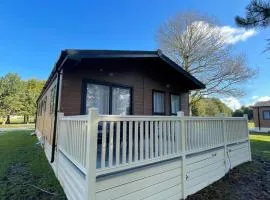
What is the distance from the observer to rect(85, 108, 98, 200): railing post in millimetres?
2756

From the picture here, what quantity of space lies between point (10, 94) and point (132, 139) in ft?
113

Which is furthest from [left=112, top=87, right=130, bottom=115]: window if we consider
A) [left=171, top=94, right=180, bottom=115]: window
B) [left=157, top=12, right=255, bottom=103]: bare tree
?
[left=157, top=12, right=255, bottom=103]: bare tree

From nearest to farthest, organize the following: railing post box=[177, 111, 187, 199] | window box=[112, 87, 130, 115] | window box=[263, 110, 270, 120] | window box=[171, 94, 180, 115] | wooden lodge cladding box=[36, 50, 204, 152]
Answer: railing post box=[177, 111, 187, 199] → wooden lodge cladding box=[36, 50, 204, 152] → window box=[112, 87, 130, 115] → window box=[171, 94, 180, 115] → window box=[263, 110, 270, 120]

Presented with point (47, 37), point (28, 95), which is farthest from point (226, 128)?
point (28, 95)

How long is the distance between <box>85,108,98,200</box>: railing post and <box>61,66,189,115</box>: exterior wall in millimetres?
3113

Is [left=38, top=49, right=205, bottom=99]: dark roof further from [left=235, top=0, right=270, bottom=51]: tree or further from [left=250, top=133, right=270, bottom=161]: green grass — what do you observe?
[left=250, top=133, right=270, bottom=161]: green grass

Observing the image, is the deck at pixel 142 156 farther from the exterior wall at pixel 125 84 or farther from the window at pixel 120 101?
the window at pixel 120 101

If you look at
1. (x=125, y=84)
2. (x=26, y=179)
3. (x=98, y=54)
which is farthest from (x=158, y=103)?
(x=26, y=179)

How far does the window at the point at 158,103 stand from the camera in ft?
27.0

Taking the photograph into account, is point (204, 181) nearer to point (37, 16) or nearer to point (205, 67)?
point (205, 67)

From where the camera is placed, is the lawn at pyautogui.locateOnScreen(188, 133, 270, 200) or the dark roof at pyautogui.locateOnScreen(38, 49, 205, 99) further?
the dark roof at pyautogui.locateOnScreen(38, 49, 205, 99)

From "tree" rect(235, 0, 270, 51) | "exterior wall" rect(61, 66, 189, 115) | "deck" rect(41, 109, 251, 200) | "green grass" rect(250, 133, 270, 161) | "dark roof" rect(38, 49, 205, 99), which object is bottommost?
"green grass" rect(250, 133, 270, 161)

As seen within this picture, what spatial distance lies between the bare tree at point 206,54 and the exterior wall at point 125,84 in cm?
820

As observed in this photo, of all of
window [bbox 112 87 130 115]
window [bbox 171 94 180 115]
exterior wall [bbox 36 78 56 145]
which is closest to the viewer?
window [bbox 112 87 130 115]
